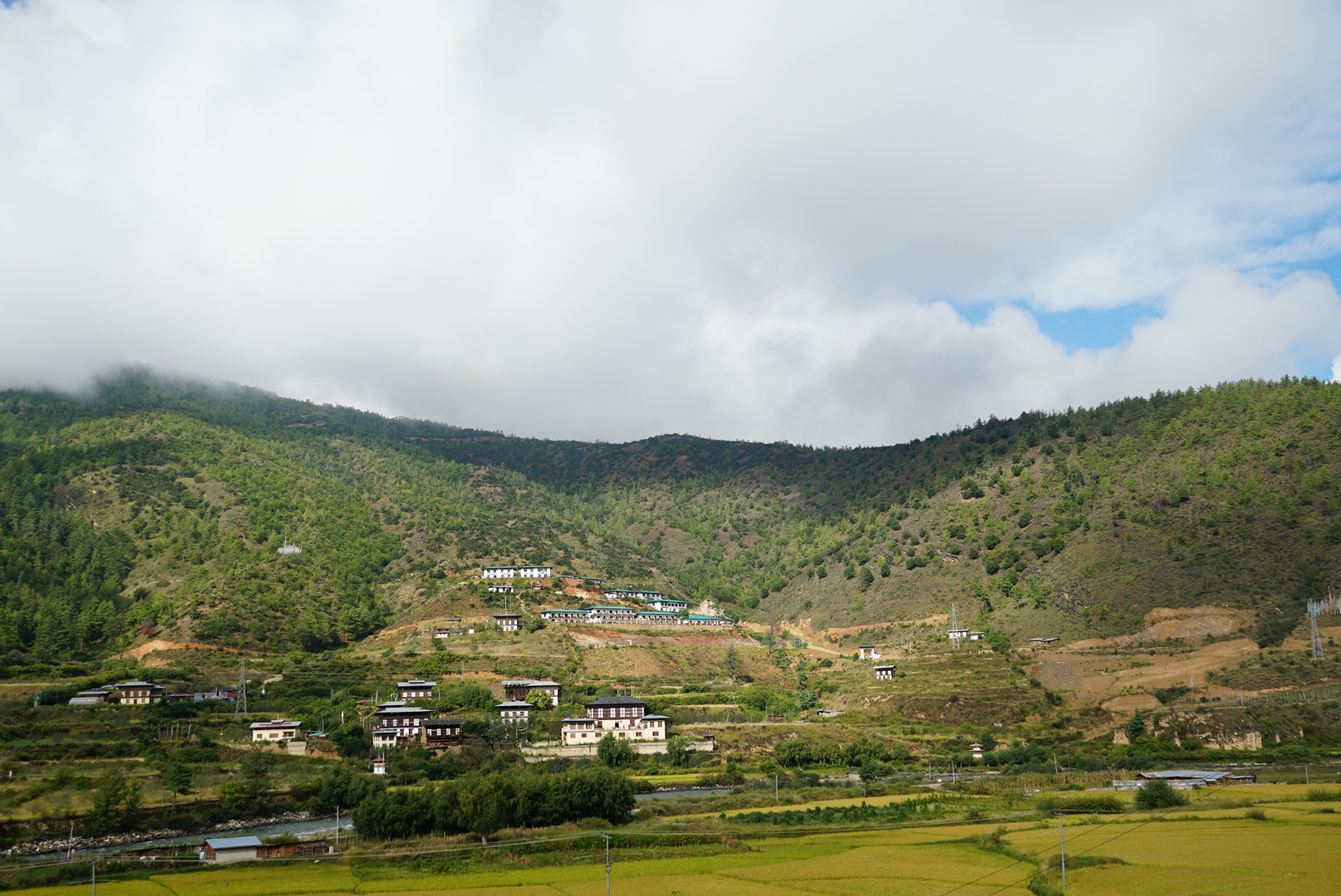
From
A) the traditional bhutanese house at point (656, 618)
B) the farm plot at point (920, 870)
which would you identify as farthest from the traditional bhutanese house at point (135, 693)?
the traditional bhutanese house at point (656, 618)

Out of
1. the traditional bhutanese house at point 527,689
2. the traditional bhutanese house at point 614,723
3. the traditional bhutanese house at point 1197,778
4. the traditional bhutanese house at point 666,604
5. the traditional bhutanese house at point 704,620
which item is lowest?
the traditional bhutanese house at point 1197,778

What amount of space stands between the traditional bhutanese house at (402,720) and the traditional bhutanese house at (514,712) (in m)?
6.84

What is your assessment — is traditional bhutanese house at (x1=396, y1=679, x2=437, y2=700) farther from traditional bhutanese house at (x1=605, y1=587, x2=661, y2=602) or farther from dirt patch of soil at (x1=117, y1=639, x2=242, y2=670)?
traditional bhutanese house at (x1=605, y1=587, x2=661, y2=602)

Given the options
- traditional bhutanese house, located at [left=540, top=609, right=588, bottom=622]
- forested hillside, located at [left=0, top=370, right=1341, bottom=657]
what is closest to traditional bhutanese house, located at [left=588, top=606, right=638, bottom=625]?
traditional bhutanese house, located at [left=540, top=609, right=588, bottom=622]

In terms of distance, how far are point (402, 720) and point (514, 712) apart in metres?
9.85

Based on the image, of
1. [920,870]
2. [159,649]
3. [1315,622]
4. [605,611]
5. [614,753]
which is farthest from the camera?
[605,611]

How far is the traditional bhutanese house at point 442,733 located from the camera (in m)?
75.1

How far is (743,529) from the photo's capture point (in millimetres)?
188375

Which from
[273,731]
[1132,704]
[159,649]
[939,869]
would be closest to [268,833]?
[273,731]

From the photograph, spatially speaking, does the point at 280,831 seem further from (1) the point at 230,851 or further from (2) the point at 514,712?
(2) the point at 514,712

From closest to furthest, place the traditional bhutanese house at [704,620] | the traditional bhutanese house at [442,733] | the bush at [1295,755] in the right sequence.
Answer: the bush at [1295,755], the traditional bhutanese house at [442,733], the traditional bhutanese house at [704,620]

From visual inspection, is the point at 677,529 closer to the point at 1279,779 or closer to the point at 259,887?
the point at 1279,779

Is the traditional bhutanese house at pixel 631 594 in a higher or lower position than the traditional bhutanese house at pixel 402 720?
higher

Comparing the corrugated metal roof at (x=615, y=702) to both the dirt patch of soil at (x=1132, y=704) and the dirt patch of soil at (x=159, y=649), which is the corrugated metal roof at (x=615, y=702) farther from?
the dirt patch of soil at (x=159, y=649)
